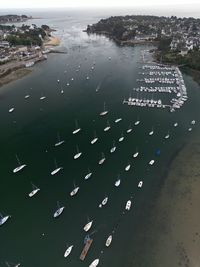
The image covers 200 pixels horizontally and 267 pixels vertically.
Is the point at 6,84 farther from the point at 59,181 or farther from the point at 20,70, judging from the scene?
the point at 59,181

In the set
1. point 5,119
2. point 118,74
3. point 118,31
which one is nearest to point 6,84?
point 5,119

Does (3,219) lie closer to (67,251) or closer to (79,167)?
(67,251)

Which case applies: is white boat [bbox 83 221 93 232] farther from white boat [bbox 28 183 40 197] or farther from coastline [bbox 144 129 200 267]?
white boat [bbox 28 183 40 197]

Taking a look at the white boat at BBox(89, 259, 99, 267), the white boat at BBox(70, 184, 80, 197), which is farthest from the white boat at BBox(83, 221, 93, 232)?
the white boat at BBox(70, 184, 80, 197)

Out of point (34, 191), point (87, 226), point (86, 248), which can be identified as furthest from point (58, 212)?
point (86, 248)

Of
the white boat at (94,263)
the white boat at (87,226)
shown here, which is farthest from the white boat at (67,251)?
the white boat at (94,263)
